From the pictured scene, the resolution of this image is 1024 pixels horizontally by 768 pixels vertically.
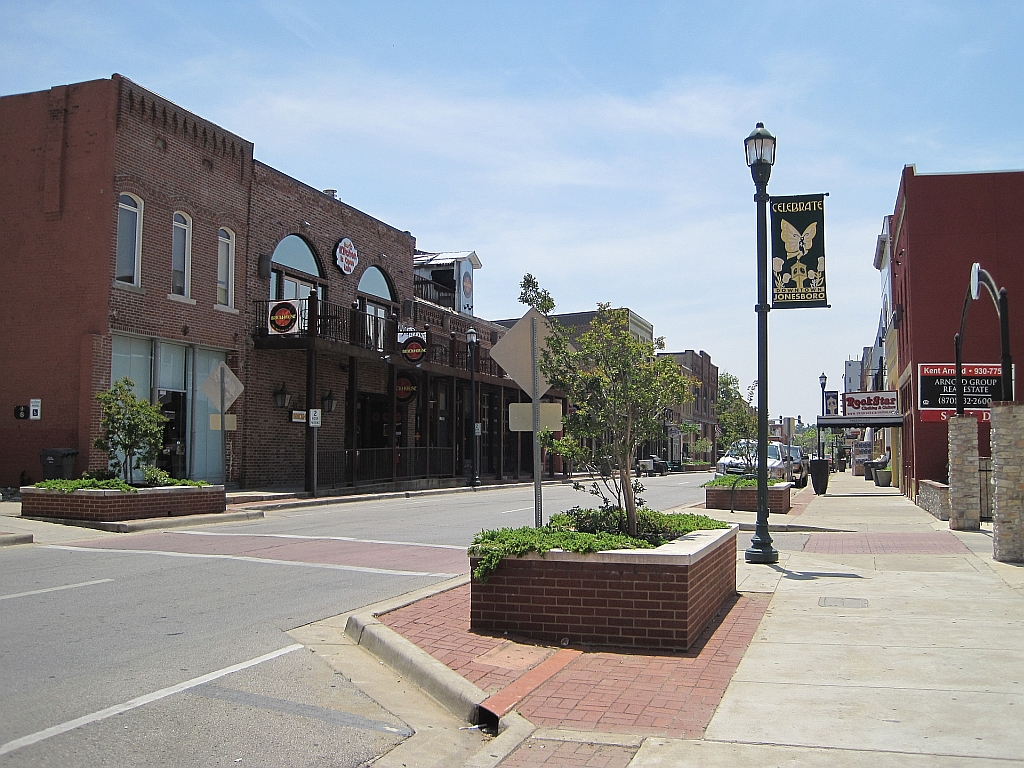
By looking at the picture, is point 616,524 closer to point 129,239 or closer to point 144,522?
point 144,522

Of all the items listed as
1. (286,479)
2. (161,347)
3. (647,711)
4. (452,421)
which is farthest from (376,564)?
(452,421)

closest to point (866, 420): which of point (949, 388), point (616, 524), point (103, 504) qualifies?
point (949, 388)

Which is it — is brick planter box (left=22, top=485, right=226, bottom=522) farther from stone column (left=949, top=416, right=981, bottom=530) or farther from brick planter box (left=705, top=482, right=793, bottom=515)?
stone column (left=949, top=416, right=981, bottom=530)

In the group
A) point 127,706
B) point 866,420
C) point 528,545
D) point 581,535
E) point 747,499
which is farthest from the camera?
point 866,420

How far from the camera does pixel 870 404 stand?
106 ft

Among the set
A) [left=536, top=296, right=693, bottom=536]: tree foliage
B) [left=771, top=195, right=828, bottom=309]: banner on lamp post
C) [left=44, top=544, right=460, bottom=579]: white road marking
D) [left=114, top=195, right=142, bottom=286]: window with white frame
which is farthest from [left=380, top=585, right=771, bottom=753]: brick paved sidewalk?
[left=114, top=195, right=142, bottom=286]: window with white frame

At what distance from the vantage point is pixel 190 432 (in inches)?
901

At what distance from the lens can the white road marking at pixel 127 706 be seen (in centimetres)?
484

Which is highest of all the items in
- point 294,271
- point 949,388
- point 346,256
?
point 346,256

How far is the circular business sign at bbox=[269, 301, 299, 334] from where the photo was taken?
80.9 ft

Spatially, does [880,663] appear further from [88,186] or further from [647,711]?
[88,186]

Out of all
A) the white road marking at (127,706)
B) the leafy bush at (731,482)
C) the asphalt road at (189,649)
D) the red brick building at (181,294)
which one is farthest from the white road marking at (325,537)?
the leafy bush at (731,482)

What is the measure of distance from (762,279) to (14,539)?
37.7 ft

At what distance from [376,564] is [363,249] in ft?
69.1
